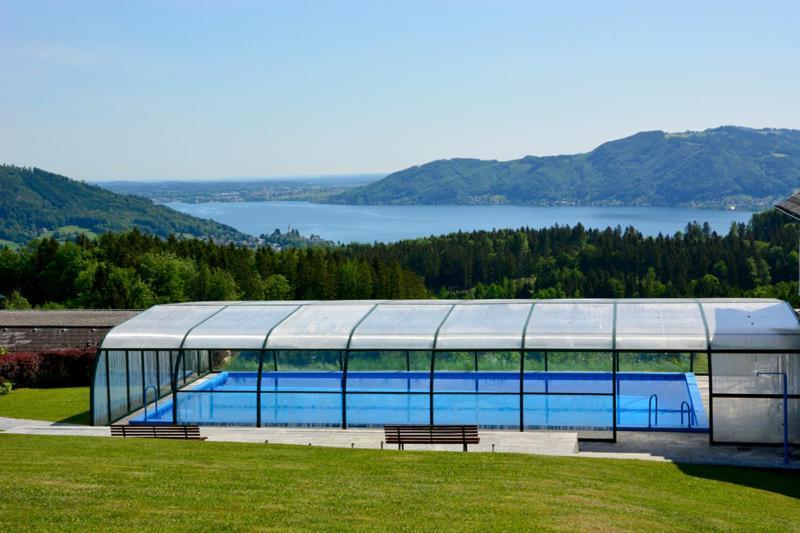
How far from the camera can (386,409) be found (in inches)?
869

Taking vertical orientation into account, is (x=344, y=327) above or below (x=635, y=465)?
above

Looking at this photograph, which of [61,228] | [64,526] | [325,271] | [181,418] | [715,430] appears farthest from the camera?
[61,228]

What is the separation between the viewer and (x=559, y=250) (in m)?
138

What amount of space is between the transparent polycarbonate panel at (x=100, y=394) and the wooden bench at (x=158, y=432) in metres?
2.53

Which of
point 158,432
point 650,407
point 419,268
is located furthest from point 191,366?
point 419,268

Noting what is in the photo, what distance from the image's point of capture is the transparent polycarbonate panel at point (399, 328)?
21.9 metres

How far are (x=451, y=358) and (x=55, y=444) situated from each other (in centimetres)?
1088

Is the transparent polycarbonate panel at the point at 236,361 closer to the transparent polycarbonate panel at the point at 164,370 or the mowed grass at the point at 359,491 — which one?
the transparent polycarbonate panel at the point at 164,370

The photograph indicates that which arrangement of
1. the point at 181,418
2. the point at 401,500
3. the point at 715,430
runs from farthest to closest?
the point at 181,418, the point at 715,430, the point at 401,500

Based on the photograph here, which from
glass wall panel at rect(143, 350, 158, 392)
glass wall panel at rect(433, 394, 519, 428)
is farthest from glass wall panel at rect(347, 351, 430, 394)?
glass wall panel at rect(143, 350, 158, 392)

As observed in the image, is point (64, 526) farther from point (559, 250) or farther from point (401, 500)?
point (559, 250)

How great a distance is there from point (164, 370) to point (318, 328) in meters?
4.41

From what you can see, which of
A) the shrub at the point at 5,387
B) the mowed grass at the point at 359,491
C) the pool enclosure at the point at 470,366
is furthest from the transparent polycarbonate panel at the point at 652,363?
the shrub at the point at 5,387

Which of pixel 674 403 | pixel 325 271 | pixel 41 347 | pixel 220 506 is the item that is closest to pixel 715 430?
pixel 674 403
